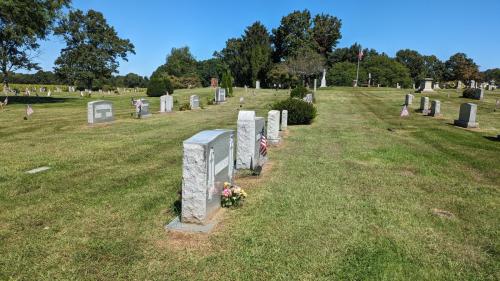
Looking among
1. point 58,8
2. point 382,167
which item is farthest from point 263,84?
point 382,167

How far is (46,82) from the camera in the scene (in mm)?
116812

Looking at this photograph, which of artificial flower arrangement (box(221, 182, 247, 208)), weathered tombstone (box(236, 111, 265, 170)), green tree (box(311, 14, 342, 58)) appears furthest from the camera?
green tree (box(311, 14, 342, 58))

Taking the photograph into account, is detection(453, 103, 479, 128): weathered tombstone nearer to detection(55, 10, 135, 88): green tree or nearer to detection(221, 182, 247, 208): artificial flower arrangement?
detection(221, 182, 247, 208): artificial flower arrangement

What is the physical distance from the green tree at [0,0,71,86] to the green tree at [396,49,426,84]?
124m

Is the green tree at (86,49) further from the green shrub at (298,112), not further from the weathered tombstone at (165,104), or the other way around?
the green shrub at (298,112)

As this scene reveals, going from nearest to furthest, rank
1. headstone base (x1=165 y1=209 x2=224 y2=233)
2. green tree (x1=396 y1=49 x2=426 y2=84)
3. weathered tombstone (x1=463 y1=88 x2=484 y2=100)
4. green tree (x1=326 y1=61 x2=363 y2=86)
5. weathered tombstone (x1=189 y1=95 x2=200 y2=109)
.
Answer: headstone base (x1=165 y1=209 x2=224 y2=233)
weathered tombstone (x1=189 y1=95 x2=200 y2=109)
weathered tombstone (x1=463 y1=88 x2=484 y2=100)
green tree (x1=326 y1=61 x2=363 y2=86)
green tree (x1=396 y1=49 x2=426 y2=84)

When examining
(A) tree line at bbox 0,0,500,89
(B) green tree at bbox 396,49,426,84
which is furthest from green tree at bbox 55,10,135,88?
(B) green tree at bbox 396,49,426,84

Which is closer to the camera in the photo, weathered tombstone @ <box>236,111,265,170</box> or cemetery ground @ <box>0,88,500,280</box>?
cemetery ground @ <box>0,88,500,280</box>

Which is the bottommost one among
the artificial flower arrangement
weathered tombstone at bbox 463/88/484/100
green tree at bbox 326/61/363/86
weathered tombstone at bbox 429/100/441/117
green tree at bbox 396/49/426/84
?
the artificial flower arrangement

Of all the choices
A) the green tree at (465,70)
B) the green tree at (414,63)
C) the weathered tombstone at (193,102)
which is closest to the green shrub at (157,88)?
the weathered tombstone at (193,102)

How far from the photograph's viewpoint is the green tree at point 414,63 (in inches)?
5315

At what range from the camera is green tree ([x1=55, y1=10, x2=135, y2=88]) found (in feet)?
A: 228

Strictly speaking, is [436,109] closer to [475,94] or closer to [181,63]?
[475,94]

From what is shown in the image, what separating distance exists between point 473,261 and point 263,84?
7664 cm
